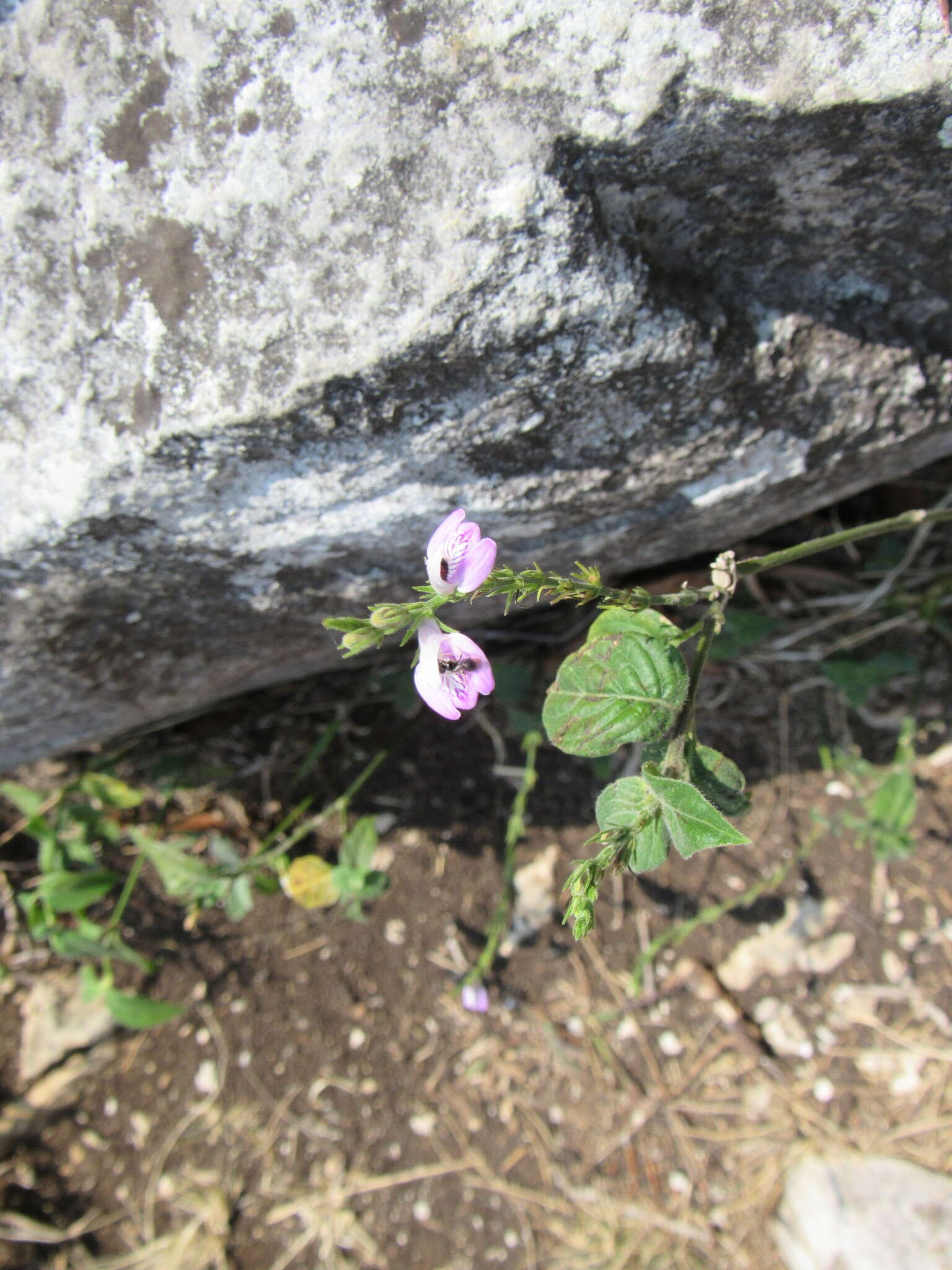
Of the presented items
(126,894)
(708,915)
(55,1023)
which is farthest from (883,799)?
(55,1023)

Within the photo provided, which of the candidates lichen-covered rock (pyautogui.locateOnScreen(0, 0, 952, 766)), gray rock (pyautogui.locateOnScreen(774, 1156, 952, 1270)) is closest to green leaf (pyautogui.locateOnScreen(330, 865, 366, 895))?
lichen-covered rock (pyautogui.locateOnScreen(0, 0, 952, 766))

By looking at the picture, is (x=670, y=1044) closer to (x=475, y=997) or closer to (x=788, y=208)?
(x=475, y=997)

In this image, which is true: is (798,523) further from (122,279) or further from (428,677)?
(122,279)

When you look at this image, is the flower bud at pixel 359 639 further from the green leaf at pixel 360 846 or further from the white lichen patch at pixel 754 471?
the green leaf at pixel 360 846

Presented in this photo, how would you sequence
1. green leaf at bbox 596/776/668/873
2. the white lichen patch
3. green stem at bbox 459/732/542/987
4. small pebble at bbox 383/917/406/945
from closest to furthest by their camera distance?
green leaf at bbox 596/776/668/873 < the white lichen patch < green stem at bbox 459/732/542/987 < small pebble at bbox 383/917/406/945

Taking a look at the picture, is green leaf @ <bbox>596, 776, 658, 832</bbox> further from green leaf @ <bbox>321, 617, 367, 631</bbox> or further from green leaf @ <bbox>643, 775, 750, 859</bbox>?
green leaf @ <bbox>321, 617, 367, 631</bbox>

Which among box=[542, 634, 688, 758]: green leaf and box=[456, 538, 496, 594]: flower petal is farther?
box=[542, 634, 688, 758]: green leaf
